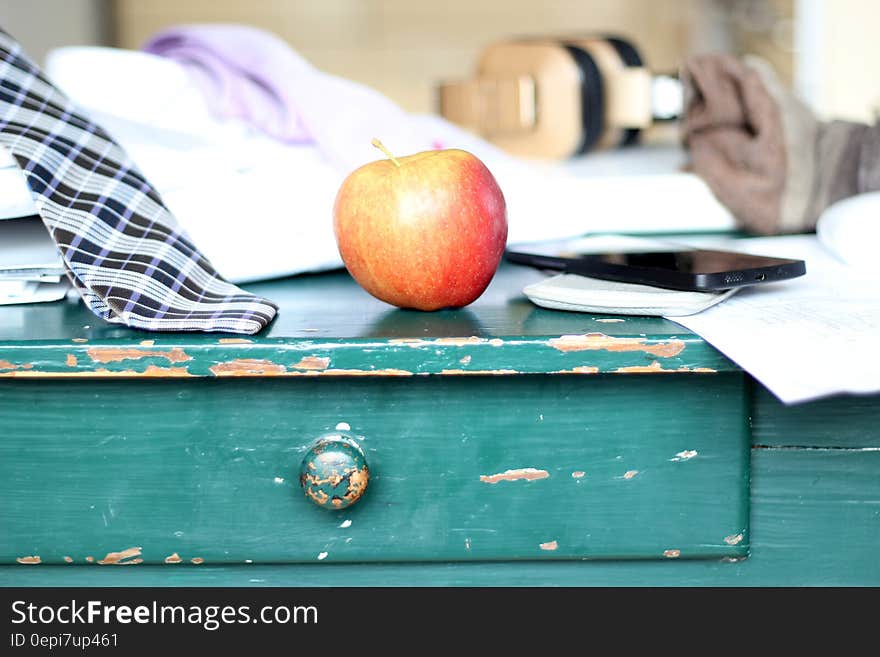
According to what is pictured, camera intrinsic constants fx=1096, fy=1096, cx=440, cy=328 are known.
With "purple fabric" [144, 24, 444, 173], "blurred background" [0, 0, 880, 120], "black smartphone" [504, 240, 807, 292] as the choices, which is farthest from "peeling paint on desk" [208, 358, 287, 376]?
"blurred background" [0, 0, 880, 120]

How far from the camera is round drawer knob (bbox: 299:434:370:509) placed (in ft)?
2.27

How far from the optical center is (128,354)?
2.24 ft

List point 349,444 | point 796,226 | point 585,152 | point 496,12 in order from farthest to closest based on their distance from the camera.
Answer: point 496,12 < point 585,152 < point 796,226 < point 349,444

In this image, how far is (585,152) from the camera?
60.6 inches

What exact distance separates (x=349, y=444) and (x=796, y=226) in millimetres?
528

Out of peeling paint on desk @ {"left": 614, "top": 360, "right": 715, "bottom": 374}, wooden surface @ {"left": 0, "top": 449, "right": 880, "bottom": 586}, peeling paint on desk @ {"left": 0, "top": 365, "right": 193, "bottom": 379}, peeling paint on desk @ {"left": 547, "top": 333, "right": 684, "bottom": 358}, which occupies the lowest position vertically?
wooden surface @ {"left": 0, "top": 449, "right": 880, "bottom": 586}

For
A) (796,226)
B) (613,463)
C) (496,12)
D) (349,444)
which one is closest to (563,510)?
(613,463)

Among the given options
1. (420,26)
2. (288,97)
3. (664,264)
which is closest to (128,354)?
(664,264)

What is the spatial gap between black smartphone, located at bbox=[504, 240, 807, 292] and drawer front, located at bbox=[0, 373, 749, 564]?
0.06m

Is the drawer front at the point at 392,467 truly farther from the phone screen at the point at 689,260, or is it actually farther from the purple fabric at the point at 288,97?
the purple fabric at the point at 288,97

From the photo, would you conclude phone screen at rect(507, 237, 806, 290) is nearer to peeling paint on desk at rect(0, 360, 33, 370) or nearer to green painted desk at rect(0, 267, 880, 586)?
green painted desk at rect(0, 267, 880, 586)

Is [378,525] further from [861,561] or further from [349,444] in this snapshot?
[861,561]

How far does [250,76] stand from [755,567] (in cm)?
74
